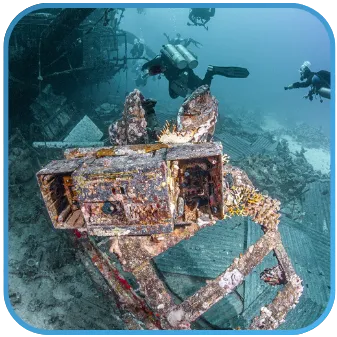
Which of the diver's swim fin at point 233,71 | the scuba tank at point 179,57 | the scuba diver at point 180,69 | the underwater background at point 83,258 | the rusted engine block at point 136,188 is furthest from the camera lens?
the scuba tank at point 179,57

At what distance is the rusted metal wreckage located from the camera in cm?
283

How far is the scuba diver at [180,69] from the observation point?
681cm

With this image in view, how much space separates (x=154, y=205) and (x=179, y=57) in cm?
571

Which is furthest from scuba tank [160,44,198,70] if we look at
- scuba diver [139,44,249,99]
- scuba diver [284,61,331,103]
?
scuba diver [284,61,331,103]

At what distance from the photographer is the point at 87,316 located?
4.77 meters

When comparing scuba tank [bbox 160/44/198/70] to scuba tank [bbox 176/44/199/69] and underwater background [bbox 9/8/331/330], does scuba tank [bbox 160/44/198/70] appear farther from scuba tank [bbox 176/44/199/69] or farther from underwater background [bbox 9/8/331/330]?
underwater background [bbox 9/8/331/330]

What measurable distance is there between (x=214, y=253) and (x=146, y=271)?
123 inches

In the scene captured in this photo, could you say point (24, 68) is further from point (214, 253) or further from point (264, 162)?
point (264, 162)

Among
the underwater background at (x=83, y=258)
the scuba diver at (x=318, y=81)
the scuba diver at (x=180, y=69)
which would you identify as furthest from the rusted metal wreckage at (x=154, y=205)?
the scuba diver at (x=180, y=69)

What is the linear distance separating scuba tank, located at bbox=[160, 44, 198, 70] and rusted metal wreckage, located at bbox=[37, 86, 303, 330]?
3.22 m

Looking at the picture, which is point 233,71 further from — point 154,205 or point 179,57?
point 154,205

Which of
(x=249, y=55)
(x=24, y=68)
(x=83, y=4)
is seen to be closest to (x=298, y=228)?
(x=83, y=4)

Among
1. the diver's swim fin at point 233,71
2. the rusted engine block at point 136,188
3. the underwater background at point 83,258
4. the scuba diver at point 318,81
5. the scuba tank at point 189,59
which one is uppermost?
the scuba tank at point 189,59

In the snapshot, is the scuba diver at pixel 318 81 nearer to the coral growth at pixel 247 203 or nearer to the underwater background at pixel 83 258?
the underwater background at pixel 83 258
